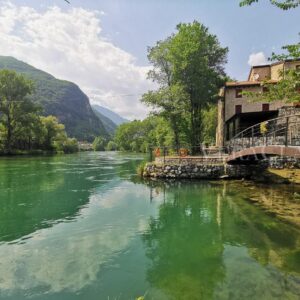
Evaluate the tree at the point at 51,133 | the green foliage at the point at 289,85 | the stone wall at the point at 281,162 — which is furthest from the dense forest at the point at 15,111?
the green foliage at the point at 289,85

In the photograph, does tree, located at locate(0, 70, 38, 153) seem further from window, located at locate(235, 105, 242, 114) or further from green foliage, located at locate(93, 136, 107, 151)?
green foliage, located at locate(93, 136, 107, 151)

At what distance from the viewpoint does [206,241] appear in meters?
10.8

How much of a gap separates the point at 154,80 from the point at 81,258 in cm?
3173

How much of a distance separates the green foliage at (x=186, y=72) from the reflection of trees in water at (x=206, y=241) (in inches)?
701

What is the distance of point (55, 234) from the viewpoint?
1145 centimetres

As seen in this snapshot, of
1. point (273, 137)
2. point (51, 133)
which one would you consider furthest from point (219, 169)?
point (51, 133)

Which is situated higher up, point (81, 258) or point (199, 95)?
point (199, 95)

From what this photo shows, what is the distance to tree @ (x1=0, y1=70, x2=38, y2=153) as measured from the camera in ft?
216

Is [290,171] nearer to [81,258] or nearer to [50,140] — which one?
[81,258]

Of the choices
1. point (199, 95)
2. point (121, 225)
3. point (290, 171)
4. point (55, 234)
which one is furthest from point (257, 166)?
point (55, 234)

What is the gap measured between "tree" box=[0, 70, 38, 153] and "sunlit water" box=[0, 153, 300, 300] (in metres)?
53.6

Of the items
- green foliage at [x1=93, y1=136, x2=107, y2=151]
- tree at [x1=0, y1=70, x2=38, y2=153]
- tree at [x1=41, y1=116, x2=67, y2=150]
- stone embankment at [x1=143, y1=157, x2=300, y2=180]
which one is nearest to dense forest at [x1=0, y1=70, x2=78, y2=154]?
tree at [x1=0, y1=70, x2=38, y2=153]

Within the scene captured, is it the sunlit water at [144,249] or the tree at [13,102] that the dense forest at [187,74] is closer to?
the sunlit water at [144,249]

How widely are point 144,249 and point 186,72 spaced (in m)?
27.5
